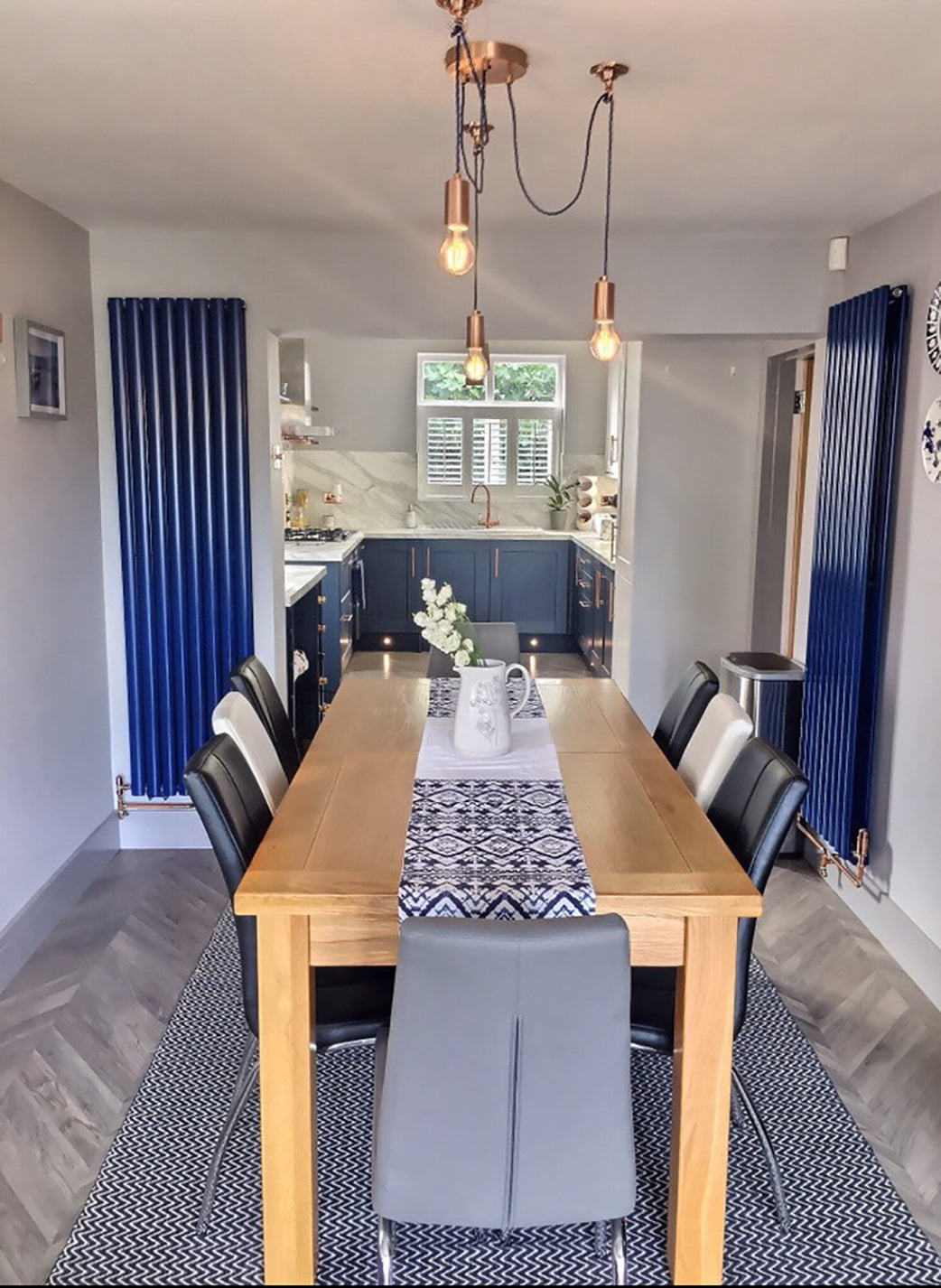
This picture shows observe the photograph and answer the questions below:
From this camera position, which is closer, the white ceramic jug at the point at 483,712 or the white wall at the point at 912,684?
the white ceramic jug at the point at 483,712

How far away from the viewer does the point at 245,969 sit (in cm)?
217

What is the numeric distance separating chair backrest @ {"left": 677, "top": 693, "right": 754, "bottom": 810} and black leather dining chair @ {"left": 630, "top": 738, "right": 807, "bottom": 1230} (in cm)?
11

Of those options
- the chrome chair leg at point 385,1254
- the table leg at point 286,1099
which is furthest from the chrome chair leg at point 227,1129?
the chrome chair leg at point 385,1254

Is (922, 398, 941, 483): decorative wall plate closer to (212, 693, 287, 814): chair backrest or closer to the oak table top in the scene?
the oak table top

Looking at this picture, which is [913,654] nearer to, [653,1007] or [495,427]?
[653,1007]

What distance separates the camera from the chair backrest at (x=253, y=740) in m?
2.51

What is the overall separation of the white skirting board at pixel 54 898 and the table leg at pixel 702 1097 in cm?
210

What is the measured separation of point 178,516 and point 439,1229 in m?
2.67

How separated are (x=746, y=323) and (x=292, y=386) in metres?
3.18

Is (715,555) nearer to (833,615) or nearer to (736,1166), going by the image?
(833,615)

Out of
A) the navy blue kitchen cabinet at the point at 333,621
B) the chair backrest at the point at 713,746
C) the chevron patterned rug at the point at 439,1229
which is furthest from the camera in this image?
the navy blue kitchen cabinet at the point at 333,621

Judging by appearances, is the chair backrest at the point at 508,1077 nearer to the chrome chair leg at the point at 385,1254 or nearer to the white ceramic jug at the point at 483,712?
the chrome chair leg at the point at 385,1254

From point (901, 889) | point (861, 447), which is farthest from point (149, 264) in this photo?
point (901, 889)

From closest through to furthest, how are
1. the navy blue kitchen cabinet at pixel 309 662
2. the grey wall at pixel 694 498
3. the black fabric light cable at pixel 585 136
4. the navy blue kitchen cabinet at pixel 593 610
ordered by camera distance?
1. the black fabric light cable at pixel 585 136
2. the grey wall at pixel 694 498
3. the navy blue kitchen cabinet at pixel 309 662
4. the navy blue kitchen cabinet at pixel 593 610
